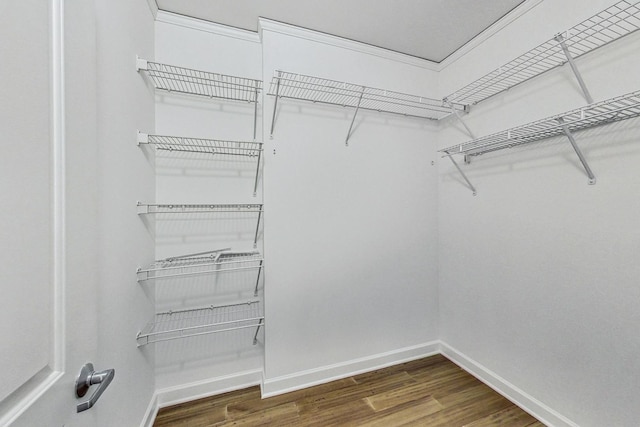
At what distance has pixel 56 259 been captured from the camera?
0.50 m

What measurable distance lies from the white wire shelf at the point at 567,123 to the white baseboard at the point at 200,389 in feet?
7.04

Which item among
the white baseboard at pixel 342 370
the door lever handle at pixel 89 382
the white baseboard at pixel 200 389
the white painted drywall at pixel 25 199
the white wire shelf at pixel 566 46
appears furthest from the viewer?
the white baseboard at pixel 342 370

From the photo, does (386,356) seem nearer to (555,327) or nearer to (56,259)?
(555,327)

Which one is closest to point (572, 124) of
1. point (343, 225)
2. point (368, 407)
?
point (343, 225)

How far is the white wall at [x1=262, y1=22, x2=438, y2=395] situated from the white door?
3.73 feet

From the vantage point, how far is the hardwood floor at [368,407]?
1460mm

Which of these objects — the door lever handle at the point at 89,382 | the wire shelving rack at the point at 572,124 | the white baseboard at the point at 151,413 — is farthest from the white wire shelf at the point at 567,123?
the white baseboard at the point at 151,413

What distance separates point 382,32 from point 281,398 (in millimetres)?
2630

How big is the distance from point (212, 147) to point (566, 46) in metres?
1.98

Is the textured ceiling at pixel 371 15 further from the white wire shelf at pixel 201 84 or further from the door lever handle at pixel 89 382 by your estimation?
the door lever handle at pixel 89 382

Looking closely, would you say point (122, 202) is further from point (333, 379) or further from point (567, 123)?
point (567, 123)

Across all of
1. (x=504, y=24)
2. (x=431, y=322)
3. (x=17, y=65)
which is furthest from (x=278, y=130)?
(x=431, y=322)

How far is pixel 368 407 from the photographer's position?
157 centimetres

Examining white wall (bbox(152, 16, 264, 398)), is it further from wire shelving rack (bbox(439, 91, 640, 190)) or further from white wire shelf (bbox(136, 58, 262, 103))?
wire shelving rack (bbox(439, 91, 640, 190))
